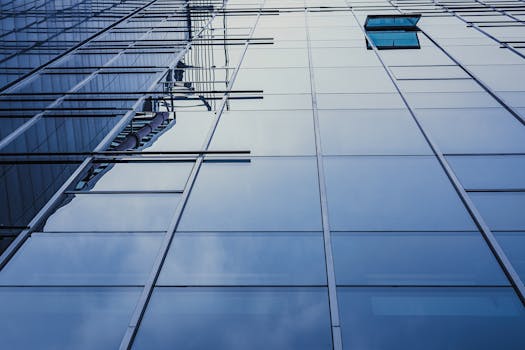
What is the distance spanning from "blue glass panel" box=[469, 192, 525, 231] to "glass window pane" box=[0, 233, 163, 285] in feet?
15.5

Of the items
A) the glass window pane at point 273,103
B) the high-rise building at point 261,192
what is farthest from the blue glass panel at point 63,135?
the glass window pane at point 273,103

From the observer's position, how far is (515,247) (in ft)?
28.2

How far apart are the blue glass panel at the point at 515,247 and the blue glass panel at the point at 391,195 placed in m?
0.46

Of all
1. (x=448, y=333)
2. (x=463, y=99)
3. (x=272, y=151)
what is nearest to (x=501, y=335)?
(x=448, y=333)

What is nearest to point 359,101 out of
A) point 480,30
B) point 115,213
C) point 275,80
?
point 275,80

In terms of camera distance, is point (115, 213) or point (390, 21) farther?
point (390, 21)

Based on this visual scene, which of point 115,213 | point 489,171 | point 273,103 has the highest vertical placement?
point 273,103

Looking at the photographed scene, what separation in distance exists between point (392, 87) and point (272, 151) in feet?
14.7

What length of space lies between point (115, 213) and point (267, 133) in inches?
149

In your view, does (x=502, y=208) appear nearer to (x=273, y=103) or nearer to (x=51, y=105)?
(x=273, y=103)

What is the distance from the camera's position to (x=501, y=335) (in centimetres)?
714

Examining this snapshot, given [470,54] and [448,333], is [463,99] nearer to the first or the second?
[470,54]

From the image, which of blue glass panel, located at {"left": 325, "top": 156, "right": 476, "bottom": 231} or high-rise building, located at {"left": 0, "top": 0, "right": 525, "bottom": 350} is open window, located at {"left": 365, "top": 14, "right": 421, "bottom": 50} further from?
blue glass panel, located at {"left": 325, "top": 156, "right": 476, "bottom": 231}

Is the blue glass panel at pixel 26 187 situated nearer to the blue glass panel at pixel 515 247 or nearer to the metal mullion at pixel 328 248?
the metal mullion at pixel 328 248
